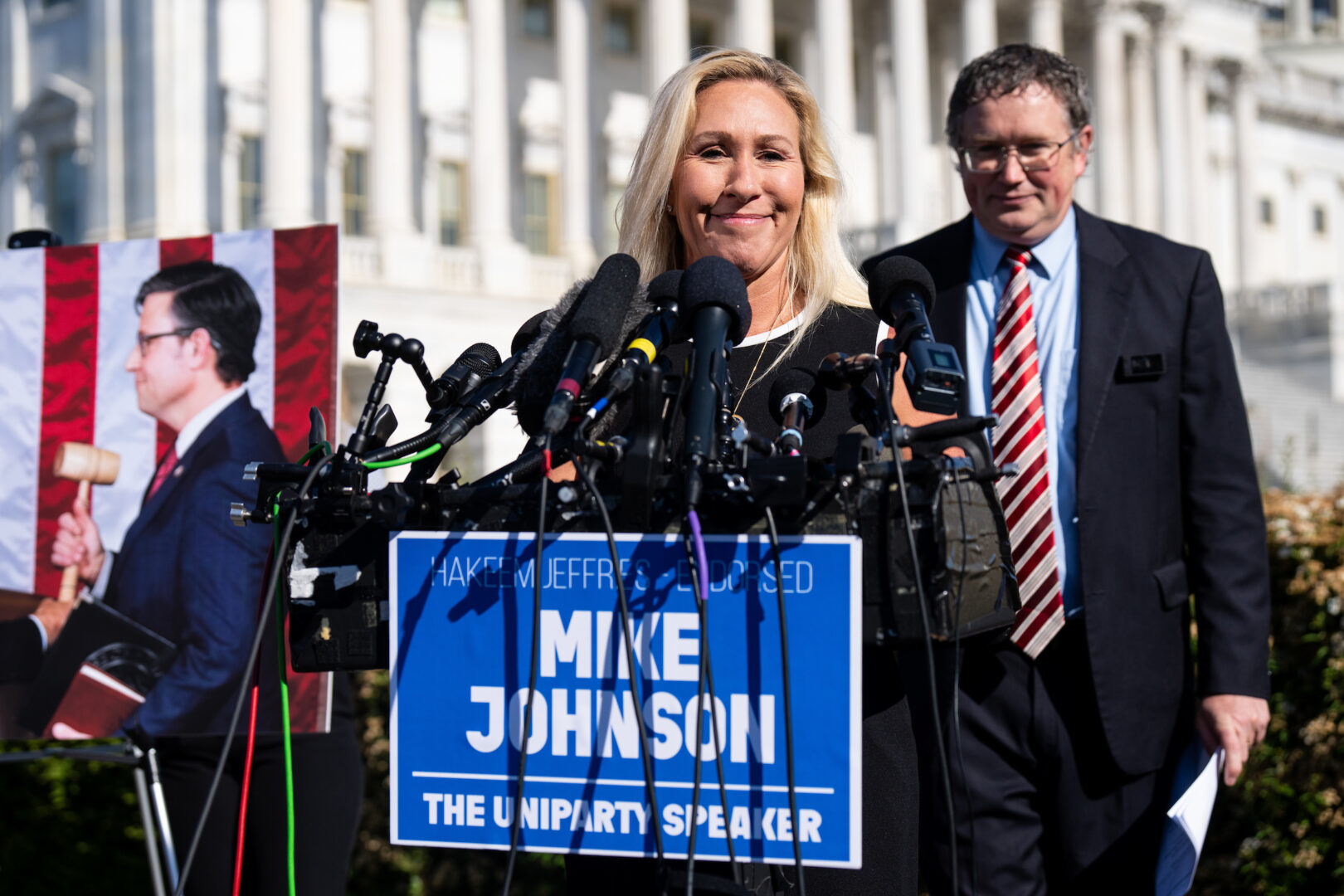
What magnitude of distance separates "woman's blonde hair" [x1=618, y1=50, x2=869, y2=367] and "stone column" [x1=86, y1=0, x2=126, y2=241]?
2832cm

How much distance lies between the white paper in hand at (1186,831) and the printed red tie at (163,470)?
3.09 meters

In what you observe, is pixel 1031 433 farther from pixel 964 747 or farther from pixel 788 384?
pixel 788 384

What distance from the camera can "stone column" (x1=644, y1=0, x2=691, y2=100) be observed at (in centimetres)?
3209

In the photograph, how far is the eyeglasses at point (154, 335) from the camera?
461 cm

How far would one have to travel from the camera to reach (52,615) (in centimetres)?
458

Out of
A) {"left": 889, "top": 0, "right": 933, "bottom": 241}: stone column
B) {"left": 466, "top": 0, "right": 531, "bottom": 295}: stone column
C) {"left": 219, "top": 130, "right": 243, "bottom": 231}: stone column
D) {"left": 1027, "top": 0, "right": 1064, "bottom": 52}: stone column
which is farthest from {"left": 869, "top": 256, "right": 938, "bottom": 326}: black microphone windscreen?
Answer: {"left": 1027, "top": 0, "right": 1064, "bottom": 52}: stone column

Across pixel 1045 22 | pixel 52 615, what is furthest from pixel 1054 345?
pixel 1045 22

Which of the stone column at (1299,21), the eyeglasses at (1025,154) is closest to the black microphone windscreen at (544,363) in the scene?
the eyeglasses at (1025,154)

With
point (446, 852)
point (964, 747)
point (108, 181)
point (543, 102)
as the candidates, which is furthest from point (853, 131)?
point (964, 747)

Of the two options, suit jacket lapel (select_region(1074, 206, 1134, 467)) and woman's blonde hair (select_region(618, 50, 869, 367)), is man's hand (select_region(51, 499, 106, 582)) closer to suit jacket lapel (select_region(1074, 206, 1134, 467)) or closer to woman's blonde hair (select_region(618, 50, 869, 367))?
woman's blonde hair (select_region(618, 50, 869, 367))

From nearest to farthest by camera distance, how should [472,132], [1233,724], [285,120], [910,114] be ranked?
[1233,724]
[285,120]
[472,132]
[910,114]

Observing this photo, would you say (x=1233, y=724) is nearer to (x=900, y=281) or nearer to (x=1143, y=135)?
(x=900, y=281)

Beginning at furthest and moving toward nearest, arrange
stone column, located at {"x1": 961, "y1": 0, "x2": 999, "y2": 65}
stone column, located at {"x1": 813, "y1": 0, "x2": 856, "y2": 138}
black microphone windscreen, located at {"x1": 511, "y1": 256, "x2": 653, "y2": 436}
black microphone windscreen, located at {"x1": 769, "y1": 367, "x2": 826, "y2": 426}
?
stone column, located at {"x1": 961, "y1": 0, "x2": 999, "y2": 65}, stone column, located at {"x1": 813, "y1": 0, "x2": 856, "y2": 138}, black microphone windscreen, located at {"x1": 769, "y1": 367, "x2": 826, "y2": 426}, black microphone windscreen, located at {"x1": 511, "y1": 256, "x2": 653, "y2": 436}

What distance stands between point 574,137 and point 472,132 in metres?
3.17
